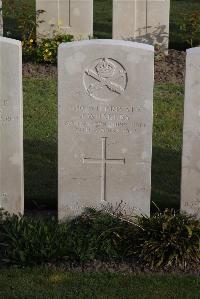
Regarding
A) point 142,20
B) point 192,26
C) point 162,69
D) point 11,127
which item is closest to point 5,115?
point 11,127

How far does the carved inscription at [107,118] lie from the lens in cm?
689

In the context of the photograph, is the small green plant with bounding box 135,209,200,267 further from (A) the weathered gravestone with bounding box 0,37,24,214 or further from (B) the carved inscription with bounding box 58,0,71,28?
(B) the carved inscription with bounding box 58,0,71,28

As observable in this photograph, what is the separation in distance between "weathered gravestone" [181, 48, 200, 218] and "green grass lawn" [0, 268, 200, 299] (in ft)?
3.06

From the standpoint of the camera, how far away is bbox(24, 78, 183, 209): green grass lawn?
26.6ft

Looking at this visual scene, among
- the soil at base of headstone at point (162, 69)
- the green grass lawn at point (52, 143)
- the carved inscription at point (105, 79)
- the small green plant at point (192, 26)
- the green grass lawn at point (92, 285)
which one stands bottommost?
the green grass lawn at point (92, 285)

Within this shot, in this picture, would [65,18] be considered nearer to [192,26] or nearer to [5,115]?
[192,26]

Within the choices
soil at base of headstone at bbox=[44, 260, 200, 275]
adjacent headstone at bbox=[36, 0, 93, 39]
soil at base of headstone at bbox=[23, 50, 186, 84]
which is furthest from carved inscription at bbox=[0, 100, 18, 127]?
adjacent headstone at bbox=[36, 0, 93, 39]

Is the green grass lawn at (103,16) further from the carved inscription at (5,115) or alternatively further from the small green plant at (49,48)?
the carved inscription at (5,115)

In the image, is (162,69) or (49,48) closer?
(162,69)

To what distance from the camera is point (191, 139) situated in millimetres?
6934

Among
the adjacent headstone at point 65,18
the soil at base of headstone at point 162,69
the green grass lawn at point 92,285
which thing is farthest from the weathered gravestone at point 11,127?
the adjacent headstone at point 65,18

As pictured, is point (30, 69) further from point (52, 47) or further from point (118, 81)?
point (118, 81)

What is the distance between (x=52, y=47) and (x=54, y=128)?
3.31 meters

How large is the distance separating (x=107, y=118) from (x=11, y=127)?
0.89 meters
